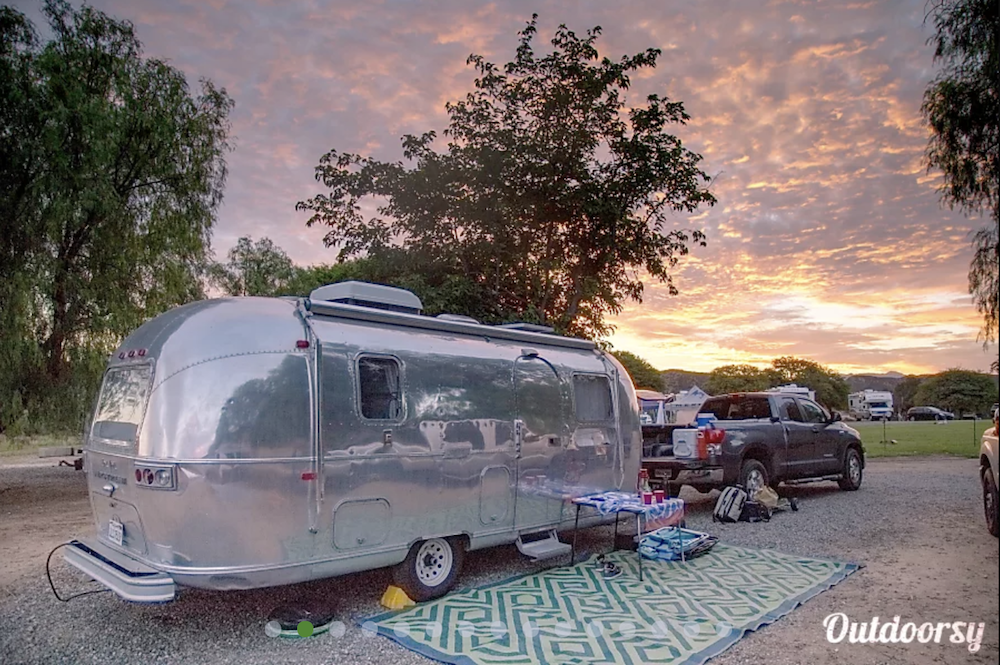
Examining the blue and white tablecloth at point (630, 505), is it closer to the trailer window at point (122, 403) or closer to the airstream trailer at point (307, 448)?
the airstream trailer at point (307, 448)

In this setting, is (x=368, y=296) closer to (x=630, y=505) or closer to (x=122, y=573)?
(x=122, y=573)

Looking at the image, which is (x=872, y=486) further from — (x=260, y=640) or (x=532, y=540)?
(x=260, y=640)

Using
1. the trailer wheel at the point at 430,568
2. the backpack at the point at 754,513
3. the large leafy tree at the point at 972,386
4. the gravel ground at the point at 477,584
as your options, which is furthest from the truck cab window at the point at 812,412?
the large leafy tree at the point at 972,386

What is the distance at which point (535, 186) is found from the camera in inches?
604

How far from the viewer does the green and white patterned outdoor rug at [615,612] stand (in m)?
5.12

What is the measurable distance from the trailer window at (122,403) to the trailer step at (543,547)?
12.6ft

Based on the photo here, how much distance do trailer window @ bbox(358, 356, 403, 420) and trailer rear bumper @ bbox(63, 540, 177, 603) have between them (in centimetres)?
192

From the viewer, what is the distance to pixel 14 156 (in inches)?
436

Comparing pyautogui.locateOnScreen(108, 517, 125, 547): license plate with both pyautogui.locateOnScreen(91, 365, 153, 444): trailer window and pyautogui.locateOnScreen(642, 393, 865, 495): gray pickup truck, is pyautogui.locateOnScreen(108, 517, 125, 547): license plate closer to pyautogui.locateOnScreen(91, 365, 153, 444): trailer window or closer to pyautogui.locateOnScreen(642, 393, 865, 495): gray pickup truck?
pyautogui.locateOnScreen(91, 365, 153, 444): trailer window

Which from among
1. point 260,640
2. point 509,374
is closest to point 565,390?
point 509,374

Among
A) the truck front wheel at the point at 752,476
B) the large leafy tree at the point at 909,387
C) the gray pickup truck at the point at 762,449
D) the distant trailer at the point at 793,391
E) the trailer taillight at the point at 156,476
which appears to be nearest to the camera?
the large leafy tree at the point at 909,387

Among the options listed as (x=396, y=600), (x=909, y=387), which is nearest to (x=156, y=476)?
(x=396, y=600)

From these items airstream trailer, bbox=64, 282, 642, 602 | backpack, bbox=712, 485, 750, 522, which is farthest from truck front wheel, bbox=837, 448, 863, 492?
airstream trailer, bbox=64, 282, 642, 602

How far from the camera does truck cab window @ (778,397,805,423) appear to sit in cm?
1183
